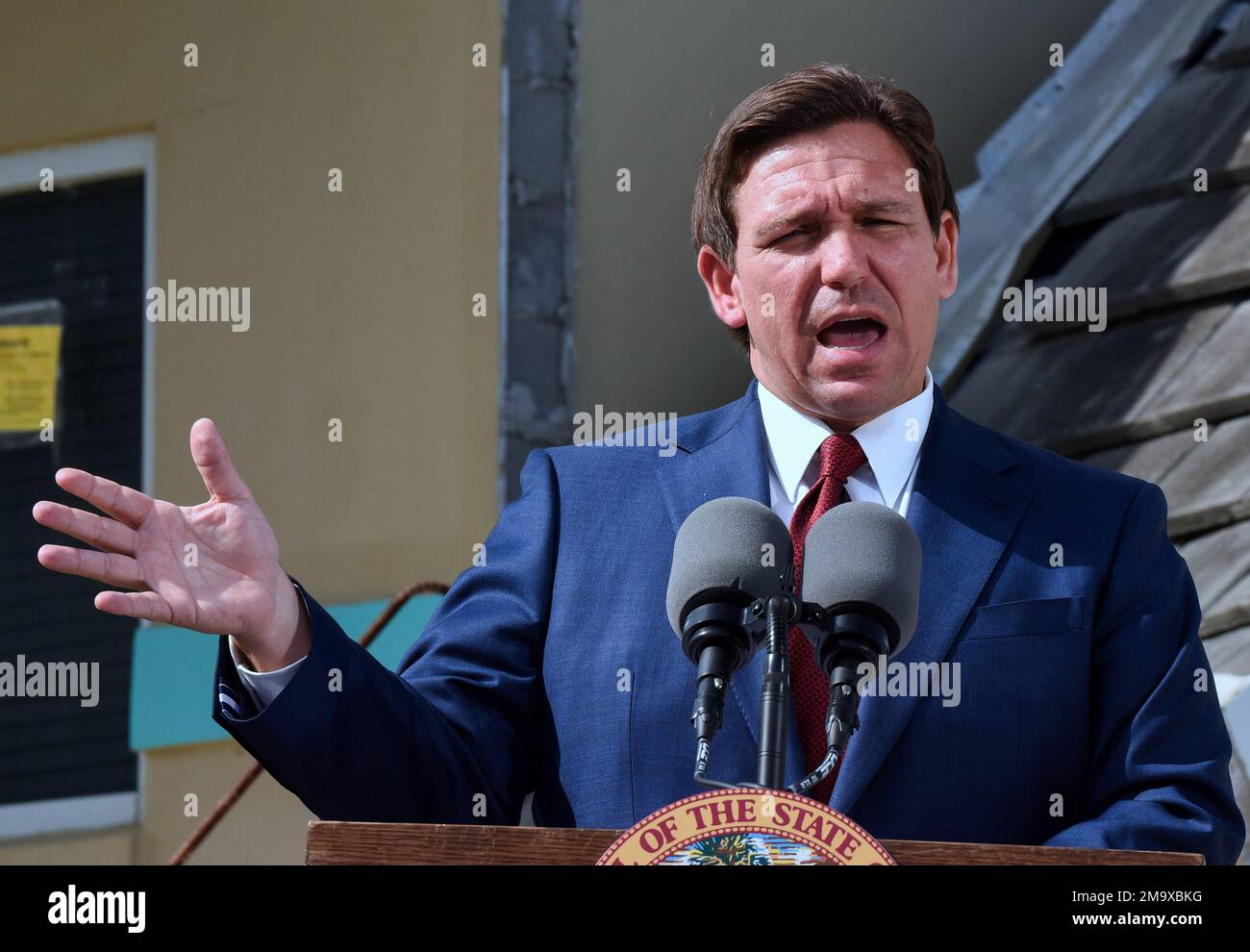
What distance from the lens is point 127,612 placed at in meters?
2.25

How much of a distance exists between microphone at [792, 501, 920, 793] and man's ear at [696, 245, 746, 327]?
40.9 inches

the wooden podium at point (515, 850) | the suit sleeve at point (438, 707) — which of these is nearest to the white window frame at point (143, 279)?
the suit sleeve at point (438, 707)

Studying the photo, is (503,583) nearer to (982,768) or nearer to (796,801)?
(982,768)

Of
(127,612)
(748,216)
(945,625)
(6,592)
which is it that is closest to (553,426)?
(6,592)

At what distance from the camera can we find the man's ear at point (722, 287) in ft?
10.7

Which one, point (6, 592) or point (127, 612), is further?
point (6, 592)

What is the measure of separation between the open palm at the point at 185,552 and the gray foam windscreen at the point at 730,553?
47cm

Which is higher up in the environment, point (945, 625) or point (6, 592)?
point (6, 592)

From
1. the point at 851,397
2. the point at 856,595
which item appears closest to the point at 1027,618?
the point at 851,397

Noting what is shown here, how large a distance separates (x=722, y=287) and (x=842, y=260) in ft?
1.29

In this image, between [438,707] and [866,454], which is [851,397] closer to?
[866,454]

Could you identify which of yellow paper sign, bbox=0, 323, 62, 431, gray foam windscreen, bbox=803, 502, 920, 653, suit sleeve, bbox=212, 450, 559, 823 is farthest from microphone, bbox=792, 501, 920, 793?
yellow paper sign, bbox=0, 323, 62, 431

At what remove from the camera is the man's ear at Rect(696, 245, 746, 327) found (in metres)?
3.28
